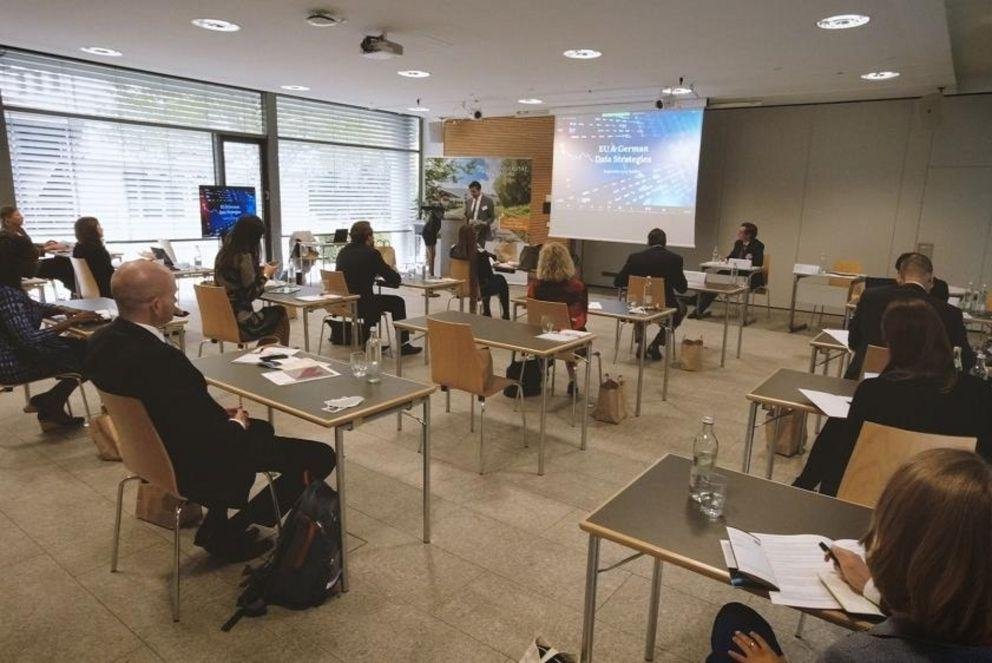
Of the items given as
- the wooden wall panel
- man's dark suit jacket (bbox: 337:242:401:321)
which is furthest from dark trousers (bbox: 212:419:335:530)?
the wooden wall panel

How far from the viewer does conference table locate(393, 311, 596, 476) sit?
3.57 m

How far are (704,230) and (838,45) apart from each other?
15.3 ft

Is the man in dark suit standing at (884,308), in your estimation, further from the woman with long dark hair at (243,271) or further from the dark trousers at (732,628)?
the woman with long dark hair at (243,271)

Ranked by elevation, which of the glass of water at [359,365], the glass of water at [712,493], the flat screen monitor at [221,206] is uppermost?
the flat screen monitor at [221,206]

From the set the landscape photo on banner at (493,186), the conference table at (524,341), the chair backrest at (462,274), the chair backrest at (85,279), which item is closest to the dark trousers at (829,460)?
the conference table at (524,341)

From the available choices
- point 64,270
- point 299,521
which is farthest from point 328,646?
point 64,270

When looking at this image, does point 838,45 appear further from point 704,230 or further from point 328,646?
point 328,646

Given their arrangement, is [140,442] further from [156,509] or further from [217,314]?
[217,314]

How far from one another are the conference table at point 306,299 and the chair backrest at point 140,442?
2.86 m

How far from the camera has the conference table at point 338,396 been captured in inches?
94.7

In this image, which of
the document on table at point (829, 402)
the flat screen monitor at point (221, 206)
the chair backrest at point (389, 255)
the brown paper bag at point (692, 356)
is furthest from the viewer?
the chair backrest at point (389, 255)

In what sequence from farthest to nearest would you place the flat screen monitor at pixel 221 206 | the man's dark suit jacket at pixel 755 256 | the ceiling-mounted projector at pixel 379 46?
the man's dark suit jacket at pixel 755 256 < the flat screen monitor at pixel 221 206 < the ceiling-mounted projector at pixel 379 46

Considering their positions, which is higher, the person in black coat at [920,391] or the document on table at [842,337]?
the person in black coat at [920,391]

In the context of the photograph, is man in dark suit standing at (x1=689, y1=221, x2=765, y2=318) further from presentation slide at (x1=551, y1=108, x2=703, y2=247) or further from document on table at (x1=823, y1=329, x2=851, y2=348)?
document on table at (x1=823, y1=329, x2=851, y2=348)
